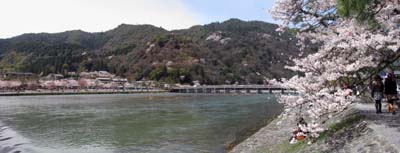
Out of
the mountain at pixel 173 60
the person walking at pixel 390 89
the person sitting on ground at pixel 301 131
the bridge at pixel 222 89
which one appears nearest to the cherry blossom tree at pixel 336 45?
the person sitting on ground at pixel 301 131

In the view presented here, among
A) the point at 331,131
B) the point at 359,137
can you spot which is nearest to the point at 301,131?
the point at 331,131

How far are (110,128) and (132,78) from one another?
142m

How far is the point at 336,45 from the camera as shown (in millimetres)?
10000

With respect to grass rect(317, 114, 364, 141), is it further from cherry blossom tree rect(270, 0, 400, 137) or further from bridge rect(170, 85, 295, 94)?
bridge rect(170, 85, 295, 94)

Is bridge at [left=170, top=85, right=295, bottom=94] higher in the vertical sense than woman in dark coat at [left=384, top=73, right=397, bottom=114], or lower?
lower

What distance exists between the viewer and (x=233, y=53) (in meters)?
189

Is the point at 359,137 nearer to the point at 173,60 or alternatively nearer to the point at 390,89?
the point at 390,89

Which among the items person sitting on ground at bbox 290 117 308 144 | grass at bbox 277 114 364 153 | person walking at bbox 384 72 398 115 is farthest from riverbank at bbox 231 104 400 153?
person walking at bbox 384 72 398 115

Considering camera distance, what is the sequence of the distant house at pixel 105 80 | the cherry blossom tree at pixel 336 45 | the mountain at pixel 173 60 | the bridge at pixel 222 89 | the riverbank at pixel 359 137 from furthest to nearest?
1. the mountain at pixel 173 60
2. the distant house at pixel 105 80
3. the bridge at pixel 222 89
4. the cherry blossom tree at pixel 336 45
5. the riverbank at pixel 359 137

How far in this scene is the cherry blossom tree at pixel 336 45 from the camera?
8974mm

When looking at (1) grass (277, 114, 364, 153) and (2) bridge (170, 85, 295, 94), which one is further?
(2) bridge (170, 85, 295, 94)

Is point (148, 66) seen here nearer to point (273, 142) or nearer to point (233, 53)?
point (233, 53)

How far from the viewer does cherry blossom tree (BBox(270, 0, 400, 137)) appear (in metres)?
8.97

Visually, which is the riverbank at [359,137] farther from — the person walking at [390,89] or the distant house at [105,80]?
the distant house at [105,80]
